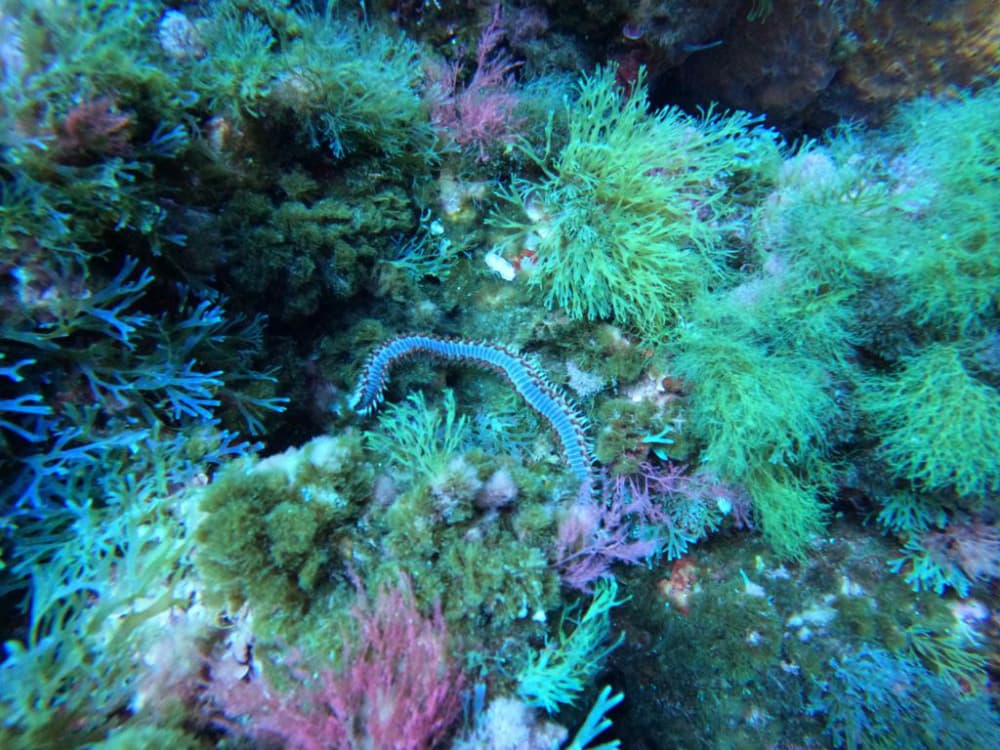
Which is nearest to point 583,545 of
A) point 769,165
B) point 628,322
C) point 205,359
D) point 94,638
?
point 628,322

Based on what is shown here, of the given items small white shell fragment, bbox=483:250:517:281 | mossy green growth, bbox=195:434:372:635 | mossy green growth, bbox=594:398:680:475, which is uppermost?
small white shell fragment, bbox=483:250:517:281

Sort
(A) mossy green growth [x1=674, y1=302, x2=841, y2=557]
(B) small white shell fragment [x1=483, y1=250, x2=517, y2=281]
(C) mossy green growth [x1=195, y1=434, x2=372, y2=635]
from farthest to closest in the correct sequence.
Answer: (B) small white shell fragment [x1=483, y1=250, x2=517, y2=281]
(A) mossy green growth [x1=674, y1=302, x2=841, y2=557]
(C) mossy green growth [x1=195, y1=434, x2=372, y2=635]

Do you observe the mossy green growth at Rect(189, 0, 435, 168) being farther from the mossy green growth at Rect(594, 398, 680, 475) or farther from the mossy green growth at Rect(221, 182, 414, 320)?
the mossy green growth at Rect(594, 398, 680, 475)

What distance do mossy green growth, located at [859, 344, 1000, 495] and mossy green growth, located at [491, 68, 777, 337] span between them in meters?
1.72

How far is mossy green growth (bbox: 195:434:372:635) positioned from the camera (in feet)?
9.13

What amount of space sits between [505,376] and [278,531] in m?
2.44

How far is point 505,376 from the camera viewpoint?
4637 mm

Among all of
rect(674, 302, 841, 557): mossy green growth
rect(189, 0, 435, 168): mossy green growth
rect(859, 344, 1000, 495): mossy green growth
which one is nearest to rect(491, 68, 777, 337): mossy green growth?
rect(674, 302, 841, 557): mossy green growth

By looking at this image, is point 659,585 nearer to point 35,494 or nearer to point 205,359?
point 205,359

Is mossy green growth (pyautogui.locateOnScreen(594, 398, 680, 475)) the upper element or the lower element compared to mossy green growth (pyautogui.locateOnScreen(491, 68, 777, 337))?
lower

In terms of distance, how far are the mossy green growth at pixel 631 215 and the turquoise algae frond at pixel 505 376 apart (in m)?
0.72

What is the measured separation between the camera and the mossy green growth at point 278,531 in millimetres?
2783

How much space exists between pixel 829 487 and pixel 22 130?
6.33m

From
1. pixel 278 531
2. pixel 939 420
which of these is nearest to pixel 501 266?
pixel 278 531
